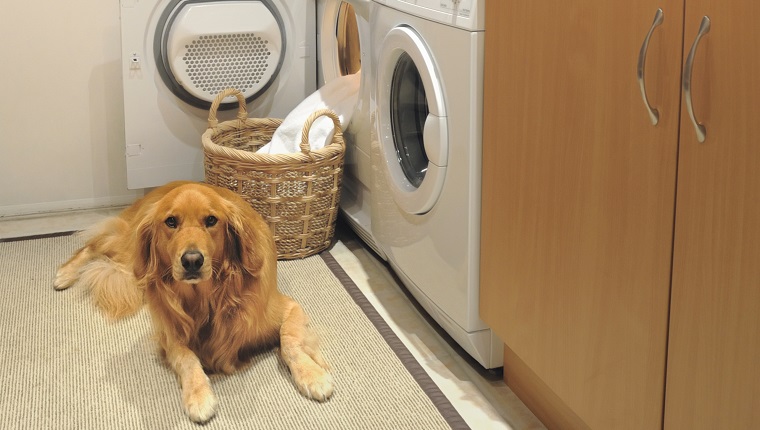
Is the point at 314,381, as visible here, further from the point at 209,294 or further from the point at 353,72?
the point at 353,72

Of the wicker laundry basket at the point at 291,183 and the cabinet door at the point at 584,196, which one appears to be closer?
the cabinet door at the point at 584,196

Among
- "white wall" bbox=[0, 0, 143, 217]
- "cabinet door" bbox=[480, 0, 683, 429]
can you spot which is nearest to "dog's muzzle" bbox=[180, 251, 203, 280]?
"cabinet door" bbox=[480, 0, 683, 429]

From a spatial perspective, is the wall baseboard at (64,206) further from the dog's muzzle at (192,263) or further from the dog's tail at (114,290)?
the dog's muzzle at (192,263)

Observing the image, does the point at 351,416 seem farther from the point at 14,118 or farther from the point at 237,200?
the point at 14,118

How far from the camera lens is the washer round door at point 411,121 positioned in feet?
6.53

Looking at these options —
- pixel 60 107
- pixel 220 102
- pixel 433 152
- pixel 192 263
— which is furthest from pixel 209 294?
pixel 60 107

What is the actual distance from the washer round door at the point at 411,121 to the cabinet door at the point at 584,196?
0.17 m

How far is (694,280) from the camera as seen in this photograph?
50.3 inches

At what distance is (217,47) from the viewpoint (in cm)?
293

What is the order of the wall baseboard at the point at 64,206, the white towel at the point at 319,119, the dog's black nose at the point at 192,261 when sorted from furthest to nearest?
the wall baseboard at the point at 64,206, the white towel at the point at 319,119, the dog's black nose at the point at 192,261

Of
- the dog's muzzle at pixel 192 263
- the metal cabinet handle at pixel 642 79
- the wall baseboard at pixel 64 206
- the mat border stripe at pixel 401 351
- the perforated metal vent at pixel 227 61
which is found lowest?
the mat border stripe at pixel 401 351

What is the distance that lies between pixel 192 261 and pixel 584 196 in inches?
33.5

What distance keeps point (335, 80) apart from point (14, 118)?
1099mm

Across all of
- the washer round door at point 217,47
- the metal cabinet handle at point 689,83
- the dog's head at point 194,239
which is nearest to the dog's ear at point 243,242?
the dog's head at point 194,239
